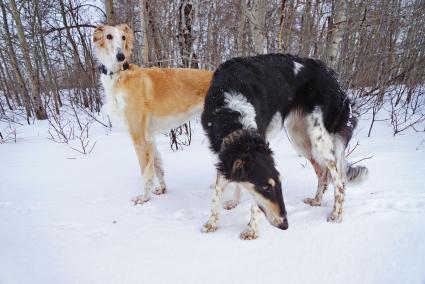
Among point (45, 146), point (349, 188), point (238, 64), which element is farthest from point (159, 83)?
point (45, 146)

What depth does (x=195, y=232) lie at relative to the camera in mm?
2551

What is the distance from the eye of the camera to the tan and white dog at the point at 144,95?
3.32m

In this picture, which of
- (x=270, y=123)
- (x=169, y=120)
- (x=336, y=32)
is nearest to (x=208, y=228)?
(x=270, y=123)

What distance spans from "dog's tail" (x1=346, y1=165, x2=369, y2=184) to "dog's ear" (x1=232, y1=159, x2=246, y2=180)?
60.5 inches

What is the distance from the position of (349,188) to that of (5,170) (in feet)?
16.1

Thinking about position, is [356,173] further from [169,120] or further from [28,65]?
[28,65]

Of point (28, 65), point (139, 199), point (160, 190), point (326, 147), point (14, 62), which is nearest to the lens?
point (326, 147)

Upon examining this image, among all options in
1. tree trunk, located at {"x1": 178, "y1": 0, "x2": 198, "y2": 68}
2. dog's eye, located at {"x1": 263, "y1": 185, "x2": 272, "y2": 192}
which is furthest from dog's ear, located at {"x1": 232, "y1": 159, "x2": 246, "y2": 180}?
tree trunk, located at {"x1": 178, "y1": 0, "x2": 198, "y2": 68}

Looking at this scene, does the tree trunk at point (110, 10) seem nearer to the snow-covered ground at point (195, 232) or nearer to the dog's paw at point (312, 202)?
the snow-covered ground at point (195, 232)

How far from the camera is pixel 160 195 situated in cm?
347

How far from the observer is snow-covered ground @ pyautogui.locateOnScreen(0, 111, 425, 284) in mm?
1938

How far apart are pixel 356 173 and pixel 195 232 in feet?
5.90

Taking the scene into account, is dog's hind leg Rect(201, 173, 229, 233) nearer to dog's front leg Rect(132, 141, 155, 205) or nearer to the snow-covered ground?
the snow-covered ground

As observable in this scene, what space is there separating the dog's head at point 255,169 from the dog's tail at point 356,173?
125 centimetres
